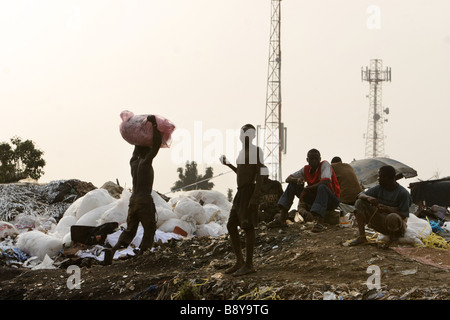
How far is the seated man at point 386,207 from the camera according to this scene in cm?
675

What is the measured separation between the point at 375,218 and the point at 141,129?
3212mm

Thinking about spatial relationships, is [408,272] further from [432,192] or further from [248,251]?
[432,192]

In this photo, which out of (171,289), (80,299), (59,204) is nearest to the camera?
(171,289)

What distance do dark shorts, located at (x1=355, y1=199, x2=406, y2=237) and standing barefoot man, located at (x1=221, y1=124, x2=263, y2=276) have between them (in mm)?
1544

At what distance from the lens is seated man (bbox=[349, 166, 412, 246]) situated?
22.2 feet

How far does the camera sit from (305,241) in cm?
779

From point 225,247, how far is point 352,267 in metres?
2.69

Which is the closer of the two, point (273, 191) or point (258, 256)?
point (258, 256)

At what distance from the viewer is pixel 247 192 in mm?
6117

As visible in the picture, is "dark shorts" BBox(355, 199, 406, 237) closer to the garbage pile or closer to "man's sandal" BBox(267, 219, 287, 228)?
"man's sandal" BBox(267, 219, 287, 228)

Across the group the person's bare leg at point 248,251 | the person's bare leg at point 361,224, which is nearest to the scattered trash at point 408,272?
the person's bare leg at point 361,224
